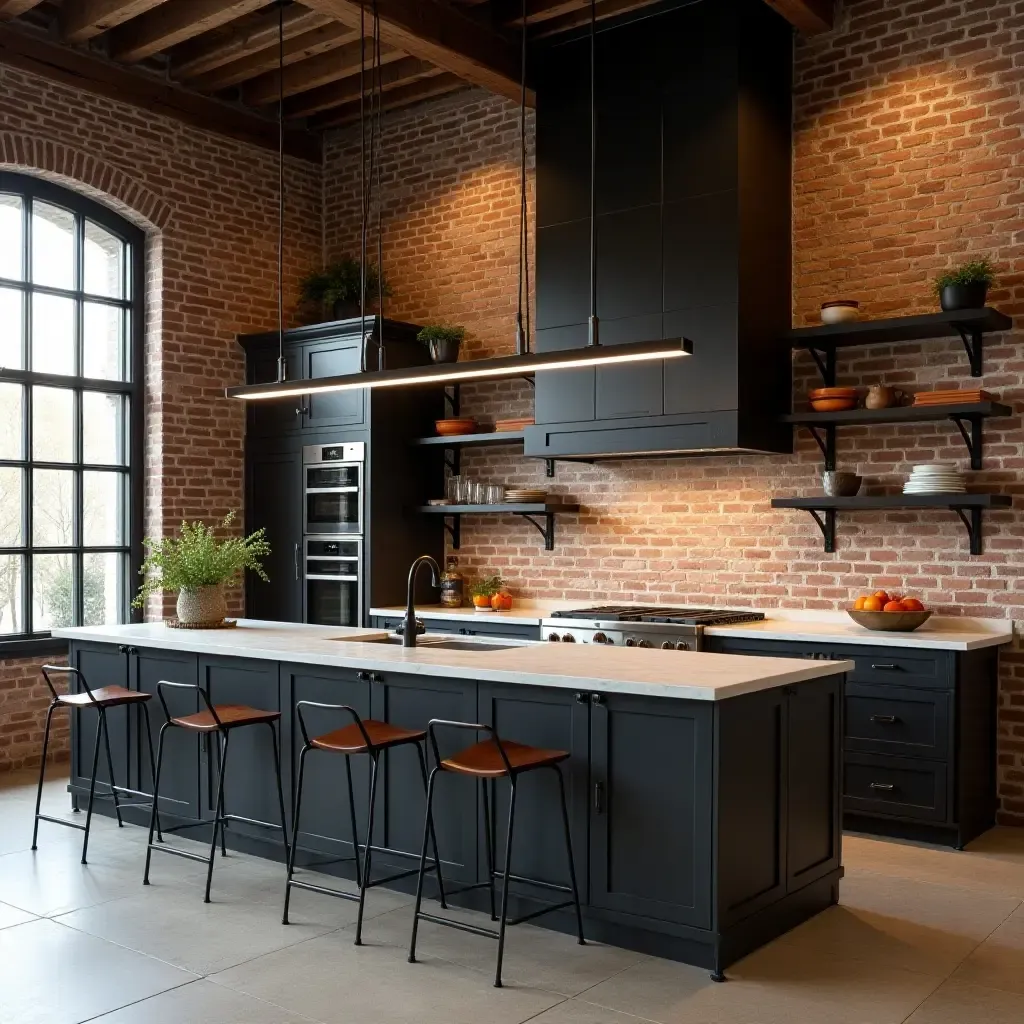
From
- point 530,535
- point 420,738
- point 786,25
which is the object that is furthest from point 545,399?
point 420,738

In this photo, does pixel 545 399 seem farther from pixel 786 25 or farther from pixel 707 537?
pixel 786 25

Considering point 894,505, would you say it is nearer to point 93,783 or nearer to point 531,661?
point 531,661

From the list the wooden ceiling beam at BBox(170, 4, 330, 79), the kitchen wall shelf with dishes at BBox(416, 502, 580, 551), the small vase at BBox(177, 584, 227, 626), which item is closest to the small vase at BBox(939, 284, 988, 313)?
the kitchen wall shelf with dishes at BBox(416, 502, 580, 551)

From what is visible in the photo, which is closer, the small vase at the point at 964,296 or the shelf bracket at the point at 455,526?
the small vase at the point at 964,296

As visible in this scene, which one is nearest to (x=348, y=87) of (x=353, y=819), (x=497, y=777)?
(x=353, y=819)

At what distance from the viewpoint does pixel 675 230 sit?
6.15 m

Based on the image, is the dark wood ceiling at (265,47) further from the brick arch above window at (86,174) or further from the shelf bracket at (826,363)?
the shelf bracket at (826,363)

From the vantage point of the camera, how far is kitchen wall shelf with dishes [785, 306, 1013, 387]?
17.9ft

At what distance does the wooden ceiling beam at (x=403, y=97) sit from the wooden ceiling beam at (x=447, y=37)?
81 cm

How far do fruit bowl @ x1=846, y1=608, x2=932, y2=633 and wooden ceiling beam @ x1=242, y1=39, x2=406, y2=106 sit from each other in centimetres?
442

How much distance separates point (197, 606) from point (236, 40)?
372 centimetres

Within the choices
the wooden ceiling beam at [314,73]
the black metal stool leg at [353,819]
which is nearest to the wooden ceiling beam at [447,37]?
the wooden ceiling beam at [314,73]

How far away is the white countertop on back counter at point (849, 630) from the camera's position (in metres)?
5.31

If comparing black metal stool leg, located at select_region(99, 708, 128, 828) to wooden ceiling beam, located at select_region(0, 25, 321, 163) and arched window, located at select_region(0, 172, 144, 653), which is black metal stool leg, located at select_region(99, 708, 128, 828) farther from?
wooden ceiling beam, located at select_region(0, 25, 321, 163)
